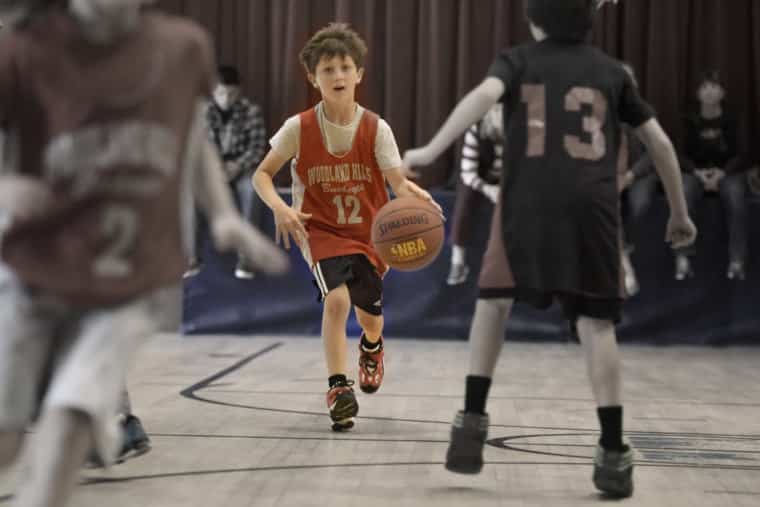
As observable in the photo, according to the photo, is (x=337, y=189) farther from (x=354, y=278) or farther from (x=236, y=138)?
(x=236, y=138)

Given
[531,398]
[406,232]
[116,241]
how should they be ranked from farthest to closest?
1. [531,398]
2. [406,232]
3. [116,241]

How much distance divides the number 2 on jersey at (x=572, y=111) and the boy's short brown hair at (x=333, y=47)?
150cm

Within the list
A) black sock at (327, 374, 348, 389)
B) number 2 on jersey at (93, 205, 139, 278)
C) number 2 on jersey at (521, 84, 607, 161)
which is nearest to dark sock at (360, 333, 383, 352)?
black sock at (327, 374, 348, 389)

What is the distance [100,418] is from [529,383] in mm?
4180

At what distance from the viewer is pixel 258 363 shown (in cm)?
694

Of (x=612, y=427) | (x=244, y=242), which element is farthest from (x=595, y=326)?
(x=244, y=242)

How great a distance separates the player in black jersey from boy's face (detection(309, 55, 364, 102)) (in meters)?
1.36

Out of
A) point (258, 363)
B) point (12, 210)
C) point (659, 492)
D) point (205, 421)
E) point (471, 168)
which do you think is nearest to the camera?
point (12, 210)

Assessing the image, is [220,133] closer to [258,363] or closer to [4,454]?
[258,363]

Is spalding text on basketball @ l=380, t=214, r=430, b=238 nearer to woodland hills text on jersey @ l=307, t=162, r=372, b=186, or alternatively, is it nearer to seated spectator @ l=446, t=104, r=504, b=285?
woodland hills text on jersey @ l=307, t=162, r=372, b=186

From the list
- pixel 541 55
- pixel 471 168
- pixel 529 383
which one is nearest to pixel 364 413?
pixel 529 383

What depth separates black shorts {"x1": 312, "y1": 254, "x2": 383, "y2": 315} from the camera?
4551 millimetres

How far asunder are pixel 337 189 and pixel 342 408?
81 centimetres

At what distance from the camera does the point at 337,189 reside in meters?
4.64
